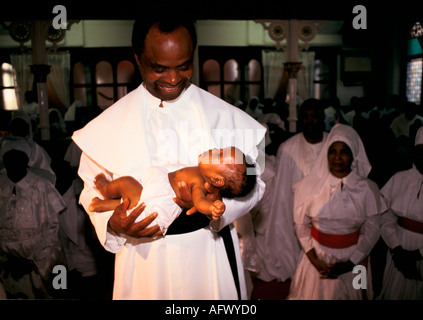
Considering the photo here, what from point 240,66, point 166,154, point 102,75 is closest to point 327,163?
point 166,154

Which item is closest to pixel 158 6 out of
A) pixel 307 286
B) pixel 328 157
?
pixel 328 157

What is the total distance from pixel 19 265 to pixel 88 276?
4.23 ft

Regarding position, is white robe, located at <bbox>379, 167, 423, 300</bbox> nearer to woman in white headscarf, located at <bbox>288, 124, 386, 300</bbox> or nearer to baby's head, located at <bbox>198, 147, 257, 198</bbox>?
woman in white headscarf, located at <bbox>288, 124, 386, 300</bbox>

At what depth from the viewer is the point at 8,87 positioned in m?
15.1

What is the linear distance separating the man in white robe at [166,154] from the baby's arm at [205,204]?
78mm

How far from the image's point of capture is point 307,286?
3.45 metres

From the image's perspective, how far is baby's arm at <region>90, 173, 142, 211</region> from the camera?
172cm

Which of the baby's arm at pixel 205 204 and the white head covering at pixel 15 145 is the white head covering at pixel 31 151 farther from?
the baby's arm at pixel 205 204

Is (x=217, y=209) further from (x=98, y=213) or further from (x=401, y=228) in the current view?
(x=401, y=228)

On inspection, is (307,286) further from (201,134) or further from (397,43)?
(397,43)

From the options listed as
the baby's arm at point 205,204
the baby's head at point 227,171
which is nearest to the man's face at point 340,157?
the baby's head at point 227,171

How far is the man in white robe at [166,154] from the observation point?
1.67 m

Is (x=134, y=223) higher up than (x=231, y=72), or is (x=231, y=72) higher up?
(x=231, y=72)

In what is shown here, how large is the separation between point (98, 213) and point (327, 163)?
2.26 meters
